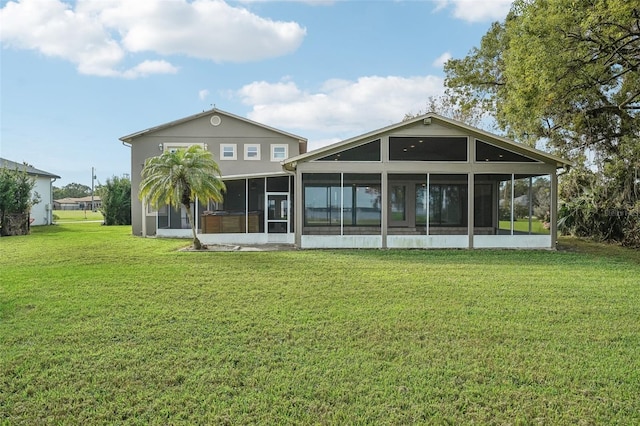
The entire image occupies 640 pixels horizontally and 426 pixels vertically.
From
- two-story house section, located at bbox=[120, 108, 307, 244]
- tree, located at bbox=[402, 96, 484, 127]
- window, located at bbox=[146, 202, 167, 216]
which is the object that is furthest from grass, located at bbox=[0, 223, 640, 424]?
tree, located at bbox=[402, 96, 484, 127]

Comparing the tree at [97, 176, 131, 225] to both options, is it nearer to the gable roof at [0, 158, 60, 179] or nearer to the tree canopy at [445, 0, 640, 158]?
the gable roof at [0, 158, 60, 179]

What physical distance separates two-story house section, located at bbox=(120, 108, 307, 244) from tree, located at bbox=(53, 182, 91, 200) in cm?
A: 8470

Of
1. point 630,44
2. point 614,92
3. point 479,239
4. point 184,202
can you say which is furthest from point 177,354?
point 614,92

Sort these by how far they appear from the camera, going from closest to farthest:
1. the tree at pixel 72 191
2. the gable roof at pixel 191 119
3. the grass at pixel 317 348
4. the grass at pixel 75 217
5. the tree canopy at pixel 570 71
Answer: the grass at pixel 317 348 < the tree canopy at pixel 570 71 < the gable roof at pixel 191 119 < the grass at pixel 75 217 < the tree at pixel 72 191

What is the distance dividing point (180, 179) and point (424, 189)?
8.35 metres

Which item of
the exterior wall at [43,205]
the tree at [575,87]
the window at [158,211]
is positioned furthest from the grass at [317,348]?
the exterior wall at [43,205]

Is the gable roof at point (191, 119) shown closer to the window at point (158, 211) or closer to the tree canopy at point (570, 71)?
the window at point (158, 211)

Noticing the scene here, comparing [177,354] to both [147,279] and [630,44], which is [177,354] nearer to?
[147,279]

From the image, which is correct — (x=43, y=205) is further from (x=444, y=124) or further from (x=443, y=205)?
(x=444, y=124)

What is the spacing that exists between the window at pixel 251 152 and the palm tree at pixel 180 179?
5908mm

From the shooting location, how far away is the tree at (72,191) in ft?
301

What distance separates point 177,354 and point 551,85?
39.3 feet

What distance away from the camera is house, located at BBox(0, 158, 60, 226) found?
26.3 m

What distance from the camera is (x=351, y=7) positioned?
13.9 metres
